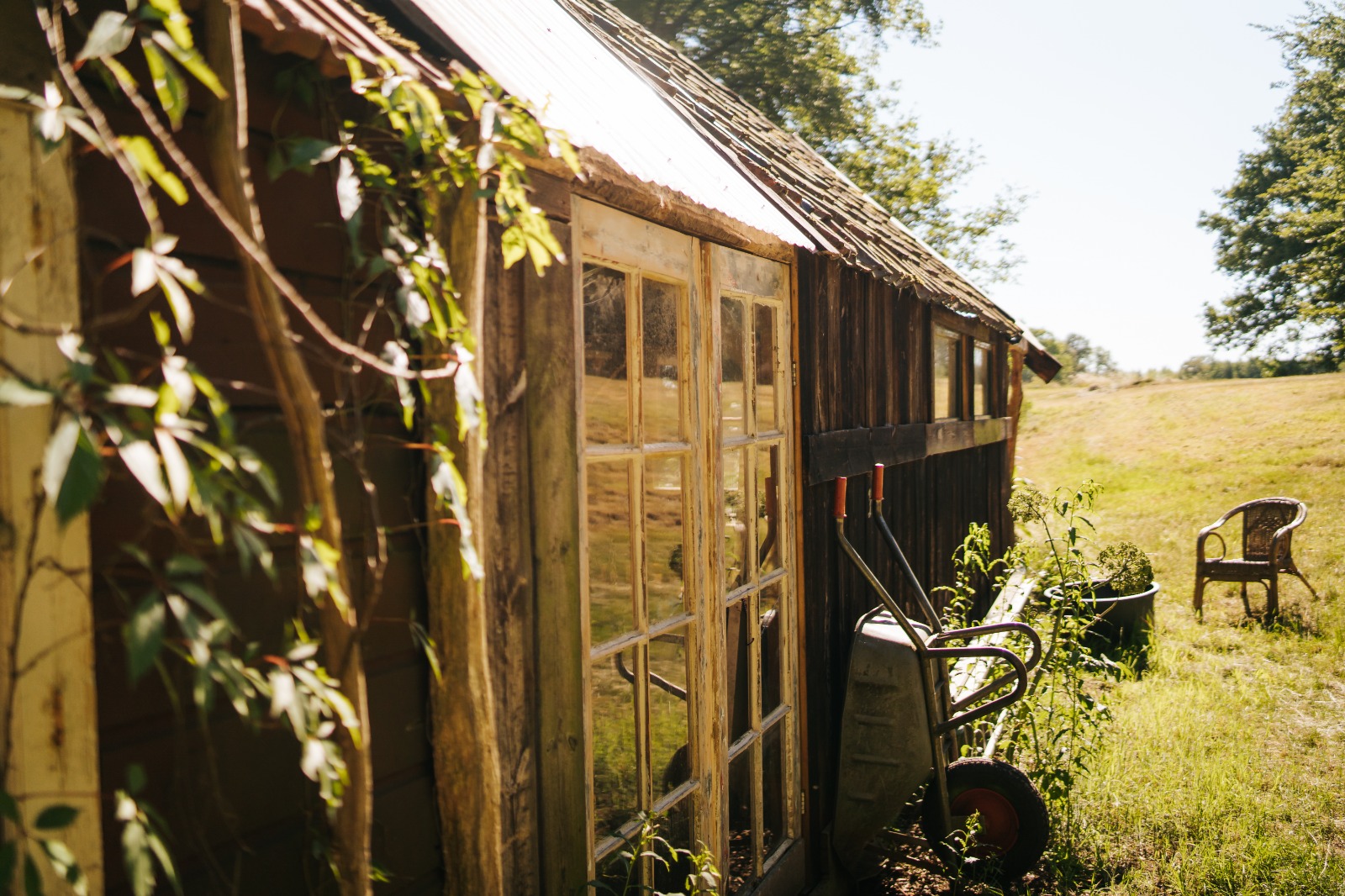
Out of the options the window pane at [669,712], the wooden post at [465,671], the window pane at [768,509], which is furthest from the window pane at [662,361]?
the wooden post at [465,671]

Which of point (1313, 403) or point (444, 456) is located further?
point (1313, 403)

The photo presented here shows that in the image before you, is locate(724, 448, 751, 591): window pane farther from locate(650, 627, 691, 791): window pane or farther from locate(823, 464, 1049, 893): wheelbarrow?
locate(823, 464, 1049, 893): wheelbarrow

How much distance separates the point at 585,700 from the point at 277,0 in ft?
5.48

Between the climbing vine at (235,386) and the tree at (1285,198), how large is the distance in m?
28.4

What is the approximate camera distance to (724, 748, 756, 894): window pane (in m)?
3.46

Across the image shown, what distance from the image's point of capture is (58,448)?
94 cm

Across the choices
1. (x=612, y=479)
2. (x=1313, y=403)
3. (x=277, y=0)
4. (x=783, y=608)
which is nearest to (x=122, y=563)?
(x=277, y=0)

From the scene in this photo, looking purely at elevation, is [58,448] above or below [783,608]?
above

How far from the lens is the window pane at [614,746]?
2.55 m

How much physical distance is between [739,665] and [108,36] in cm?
288

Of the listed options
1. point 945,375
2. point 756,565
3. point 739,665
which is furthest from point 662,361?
point 945,375

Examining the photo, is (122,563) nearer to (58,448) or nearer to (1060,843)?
(58,448)

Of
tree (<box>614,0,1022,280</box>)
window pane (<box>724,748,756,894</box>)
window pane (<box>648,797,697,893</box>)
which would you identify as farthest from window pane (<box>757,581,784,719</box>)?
tree (<box>614,0,1022,280</box>)

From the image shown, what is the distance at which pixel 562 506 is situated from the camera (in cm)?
227
